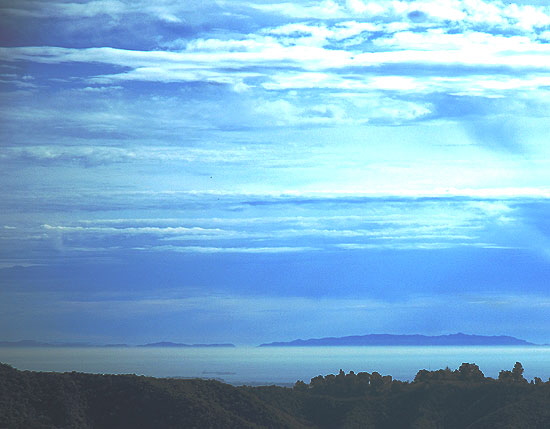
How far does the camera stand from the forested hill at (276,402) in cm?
6938

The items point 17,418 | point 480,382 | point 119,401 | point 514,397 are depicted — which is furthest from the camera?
point 480,382

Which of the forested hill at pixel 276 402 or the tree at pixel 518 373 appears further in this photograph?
the tree at pixel 518 373

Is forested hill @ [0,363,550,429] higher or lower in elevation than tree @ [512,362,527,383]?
lower

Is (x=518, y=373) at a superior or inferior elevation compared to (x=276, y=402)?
superior

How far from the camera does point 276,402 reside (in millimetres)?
81188

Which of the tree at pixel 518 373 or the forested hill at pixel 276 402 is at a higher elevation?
the tree at pixel 518 373

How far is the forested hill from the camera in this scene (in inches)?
2731

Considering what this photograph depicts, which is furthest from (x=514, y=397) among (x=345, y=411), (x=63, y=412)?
(x=63, y=412)

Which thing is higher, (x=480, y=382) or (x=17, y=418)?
(x=480, y=382)

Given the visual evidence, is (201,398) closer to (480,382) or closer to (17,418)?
(17,418)

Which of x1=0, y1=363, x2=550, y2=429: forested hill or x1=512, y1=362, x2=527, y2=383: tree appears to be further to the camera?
x1=512, y1=362, x2=527, y2=383: tree

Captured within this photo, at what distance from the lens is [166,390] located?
72.9m

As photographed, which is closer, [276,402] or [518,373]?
[276,402]

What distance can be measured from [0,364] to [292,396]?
25092 millimetres
